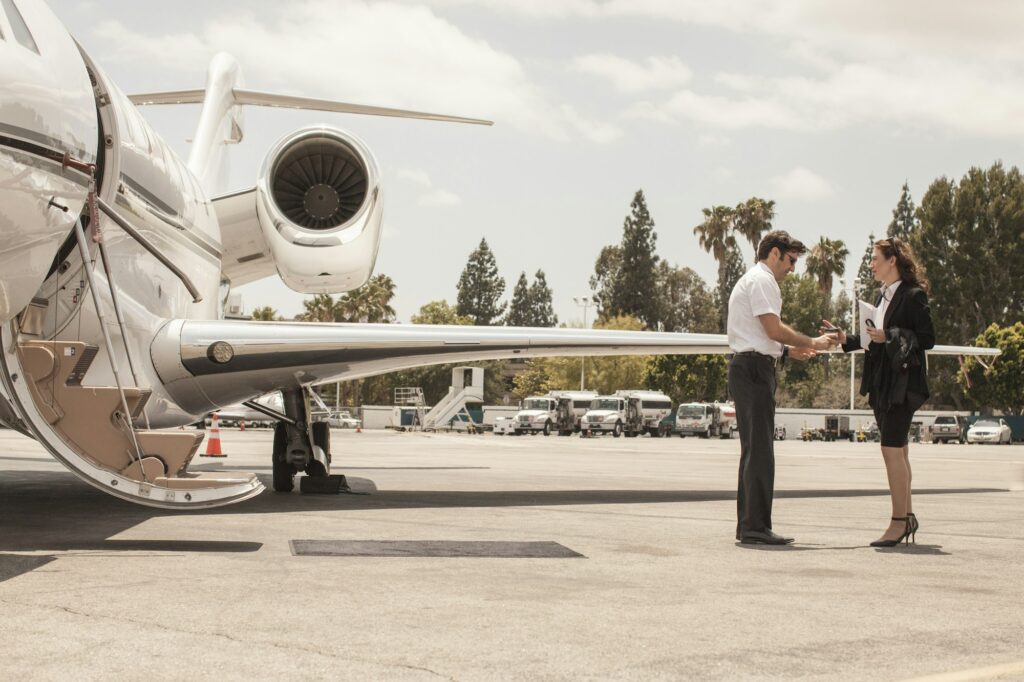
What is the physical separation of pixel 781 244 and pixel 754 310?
561mm

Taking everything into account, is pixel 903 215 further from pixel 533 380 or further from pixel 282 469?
pixel 282 469

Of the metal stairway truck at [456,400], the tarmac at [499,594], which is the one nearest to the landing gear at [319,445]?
the tarmac at [499,594]

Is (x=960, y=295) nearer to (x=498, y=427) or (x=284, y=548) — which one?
(x=498, y=427)

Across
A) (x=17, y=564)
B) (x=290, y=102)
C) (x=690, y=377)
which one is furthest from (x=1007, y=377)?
(x=17, y=564)

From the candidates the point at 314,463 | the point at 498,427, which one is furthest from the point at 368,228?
the point at 498,427

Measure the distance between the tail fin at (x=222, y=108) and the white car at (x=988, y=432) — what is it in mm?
44087

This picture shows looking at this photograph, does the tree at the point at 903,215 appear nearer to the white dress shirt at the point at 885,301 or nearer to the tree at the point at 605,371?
the tree at the point at 605,371

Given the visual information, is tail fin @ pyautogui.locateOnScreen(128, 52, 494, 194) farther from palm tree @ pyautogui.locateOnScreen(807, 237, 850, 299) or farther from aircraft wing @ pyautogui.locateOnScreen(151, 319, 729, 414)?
palm tree @ pyautogui.locateOnScreen(807, 237, 850, 299)

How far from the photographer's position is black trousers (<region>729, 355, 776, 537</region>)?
24.9 feet

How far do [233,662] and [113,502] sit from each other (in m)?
7.19

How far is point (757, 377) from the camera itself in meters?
7.70

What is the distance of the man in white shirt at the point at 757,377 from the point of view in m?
7.58

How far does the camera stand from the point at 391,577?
577 centimetres

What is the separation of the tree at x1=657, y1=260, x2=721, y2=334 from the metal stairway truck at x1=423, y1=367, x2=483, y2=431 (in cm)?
4463
